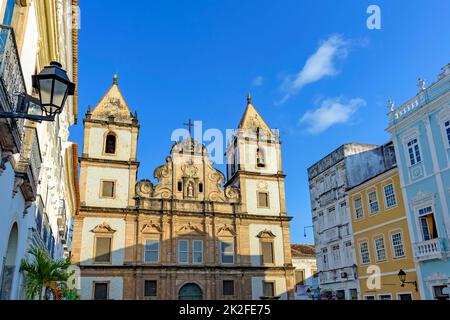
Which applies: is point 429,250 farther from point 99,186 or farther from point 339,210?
point 99,186

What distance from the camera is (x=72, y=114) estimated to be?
74.3 ft

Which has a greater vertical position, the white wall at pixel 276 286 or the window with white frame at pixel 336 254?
the window with white frame at pixel 336 254

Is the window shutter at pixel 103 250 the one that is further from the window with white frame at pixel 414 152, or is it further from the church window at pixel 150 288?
the window with white frame at pixel 414 152

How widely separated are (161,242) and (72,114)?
1190 cm

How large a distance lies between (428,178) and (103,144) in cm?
2272

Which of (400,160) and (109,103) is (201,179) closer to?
(109,103)

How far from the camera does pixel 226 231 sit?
→ 31641mm

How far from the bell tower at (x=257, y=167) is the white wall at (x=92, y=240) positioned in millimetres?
10107

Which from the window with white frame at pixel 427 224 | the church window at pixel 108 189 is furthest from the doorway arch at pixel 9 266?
the church window at pixel 108 189

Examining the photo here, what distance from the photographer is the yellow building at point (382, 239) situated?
2328cm

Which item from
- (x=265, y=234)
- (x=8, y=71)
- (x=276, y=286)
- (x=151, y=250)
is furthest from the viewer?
(x=265, y=234)

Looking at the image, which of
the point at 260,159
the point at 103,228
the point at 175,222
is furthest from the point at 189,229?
the point at 260,159

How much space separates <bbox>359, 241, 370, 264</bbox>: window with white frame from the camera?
26562 mm
